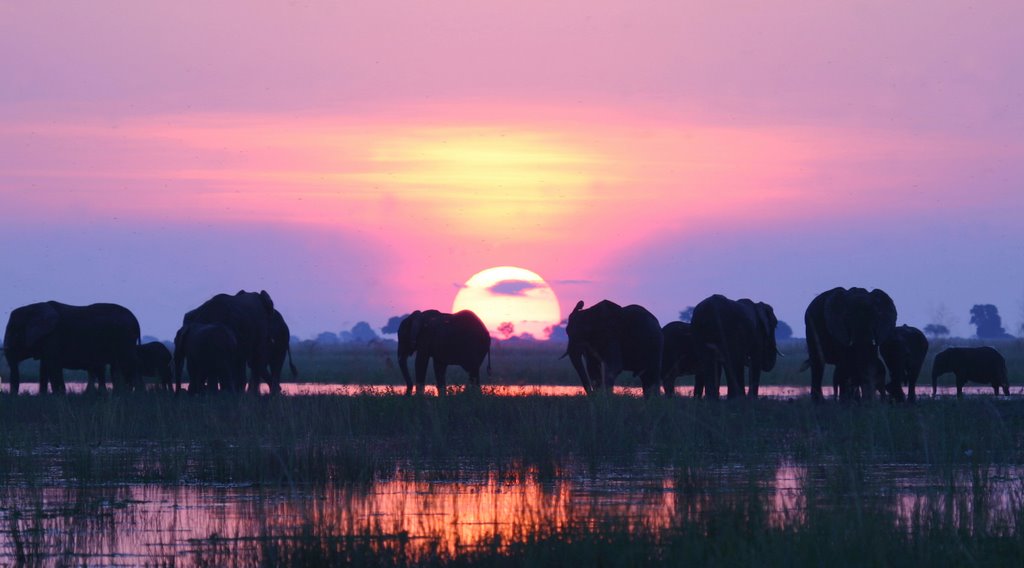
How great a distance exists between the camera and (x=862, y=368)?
2206 centimetres

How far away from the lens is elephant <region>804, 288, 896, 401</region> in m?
21.9

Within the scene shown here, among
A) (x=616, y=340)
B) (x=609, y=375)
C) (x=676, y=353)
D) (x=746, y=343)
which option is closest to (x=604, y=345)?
(x=616, y=340)

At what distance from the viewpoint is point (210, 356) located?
24.2m

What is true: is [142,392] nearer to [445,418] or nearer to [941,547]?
[445,418]

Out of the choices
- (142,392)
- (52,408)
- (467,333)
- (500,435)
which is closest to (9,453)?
(500,435)

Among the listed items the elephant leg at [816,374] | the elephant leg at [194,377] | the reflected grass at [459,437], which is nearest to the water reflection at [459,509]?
the reflected grass at [459,437]

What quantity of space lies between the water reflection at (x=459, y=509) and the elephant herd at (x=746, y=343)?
9673mm

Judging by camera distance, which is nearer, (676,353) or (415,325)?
(676,353)

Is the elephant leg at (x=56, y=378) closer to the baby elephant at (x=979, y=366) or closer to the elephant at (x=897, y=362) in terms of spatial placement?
the elephant at (x=897, y=362)

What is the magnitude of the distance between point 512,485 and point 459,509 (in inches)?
60.3

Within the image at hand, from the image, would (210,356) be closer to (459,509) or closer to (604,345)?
(604,345)

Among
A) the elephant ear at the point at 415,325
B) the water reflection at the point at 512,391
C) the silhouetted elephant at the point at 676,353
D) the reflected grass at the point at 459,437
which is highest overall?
the elephant ear at the point at 415,325

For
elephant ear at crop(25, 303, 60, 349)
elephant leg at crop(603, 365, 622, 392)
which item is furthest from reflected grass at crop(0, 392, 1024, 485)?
elephant ear at crop(25, 303, 60, 349)

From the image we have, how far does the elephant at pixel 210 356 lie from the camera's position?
24.2 meters
